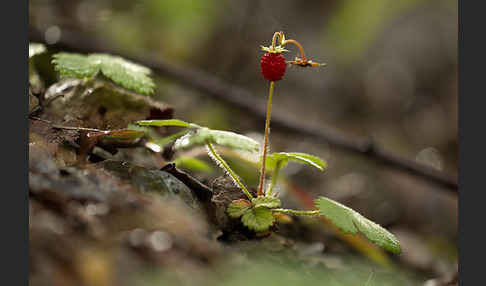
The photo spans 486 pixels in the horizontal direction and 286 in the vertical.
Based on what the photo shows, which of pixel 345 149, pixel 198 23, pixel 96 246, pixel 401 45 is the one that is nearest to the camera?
pixel 96 246

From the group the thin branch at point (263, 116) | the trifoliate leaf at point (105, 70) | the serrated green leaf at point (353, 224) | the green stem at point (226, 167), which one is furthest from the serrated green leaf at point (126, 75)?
the thin branch at point (263, 116)

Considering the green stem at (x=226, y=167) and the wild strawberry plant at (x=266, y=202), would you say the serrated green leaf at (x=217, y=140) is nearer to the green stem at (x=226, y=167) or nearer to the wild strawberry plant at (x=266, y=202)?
the wild strawberry plant at (x=266, y=202)

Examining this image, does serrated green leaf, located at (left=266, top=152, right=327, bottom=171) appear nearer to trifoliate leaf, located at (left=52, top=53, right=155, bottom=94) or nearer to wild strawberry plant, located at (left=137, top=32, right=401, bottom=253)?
wild strawberry plant, located at (left=137, top=32, right=401, bottom=253)

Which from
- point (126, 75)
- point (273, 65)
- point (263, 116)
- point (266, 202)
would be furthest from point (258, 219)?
point (263, 116)

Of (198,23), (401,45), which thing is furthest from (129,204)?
(401,45)

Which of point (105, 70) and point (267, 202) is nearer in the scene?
point (267, 202)

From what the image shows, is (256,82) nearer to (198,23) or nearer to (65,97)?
(198,23)

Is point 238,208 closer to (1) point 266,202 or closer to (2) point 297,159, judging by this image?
(1) point 266,202

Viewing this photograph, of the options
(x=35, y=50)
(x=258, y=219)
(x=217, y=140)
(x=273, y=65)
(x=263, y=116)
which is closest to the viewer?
(x=217, y=140)
